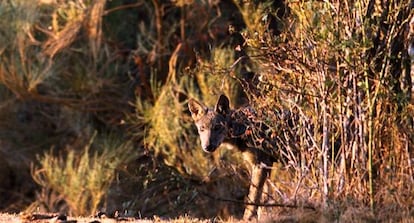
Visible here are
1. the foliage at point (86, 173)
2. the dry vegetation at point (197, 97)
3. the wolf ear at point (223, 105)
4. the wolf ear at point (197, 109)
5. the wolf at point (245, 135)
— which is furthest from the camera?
the foliage at point (86, 173)

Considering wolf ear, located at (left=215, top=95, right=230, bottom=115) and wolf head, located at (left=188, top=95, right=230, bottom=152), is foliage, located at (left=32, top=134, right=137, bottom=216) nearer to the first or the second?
wolf head, located at (left=188, top=95, right=230, bottom=152)

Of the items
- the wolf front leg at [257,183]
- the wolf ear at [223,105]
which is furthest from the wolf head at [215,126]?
the wolf front leg at [257,183]

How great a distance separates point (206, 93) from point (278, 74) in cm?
666

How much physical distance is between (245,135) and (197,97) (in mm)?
6156

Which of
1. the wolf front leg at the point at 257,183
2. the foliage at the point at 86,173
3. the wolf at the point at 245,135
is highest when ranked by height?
the wolf at the point at 245,135

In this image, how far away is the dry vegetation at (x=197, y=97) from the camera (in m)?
9.13

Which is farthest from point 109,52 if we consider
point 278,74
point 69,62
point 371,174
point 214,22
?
point 371,174

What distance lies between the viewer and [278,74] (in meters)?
9.74

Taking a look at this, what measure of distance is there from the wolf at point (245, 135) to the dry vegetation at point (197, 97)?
17 cm

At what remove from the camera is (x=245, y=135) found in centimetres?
1042

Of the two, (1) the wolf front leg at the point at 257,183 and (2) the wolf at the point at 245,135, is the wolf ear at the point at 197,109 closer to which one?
(2) the wolf at the point at 245,135

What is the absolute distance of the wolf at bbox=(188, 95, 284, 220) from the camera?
9984mm

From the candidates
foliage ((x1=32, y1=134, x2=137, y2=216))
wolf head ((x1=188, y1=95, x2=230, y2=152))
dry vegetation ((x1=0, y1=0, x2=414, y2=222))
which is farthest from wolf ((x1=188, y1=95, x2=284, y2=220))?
foliage ((x1=32, y1=134, x2=137, y2=216))

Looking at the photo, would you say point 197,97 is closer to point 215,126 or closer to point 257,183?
point 215,126
